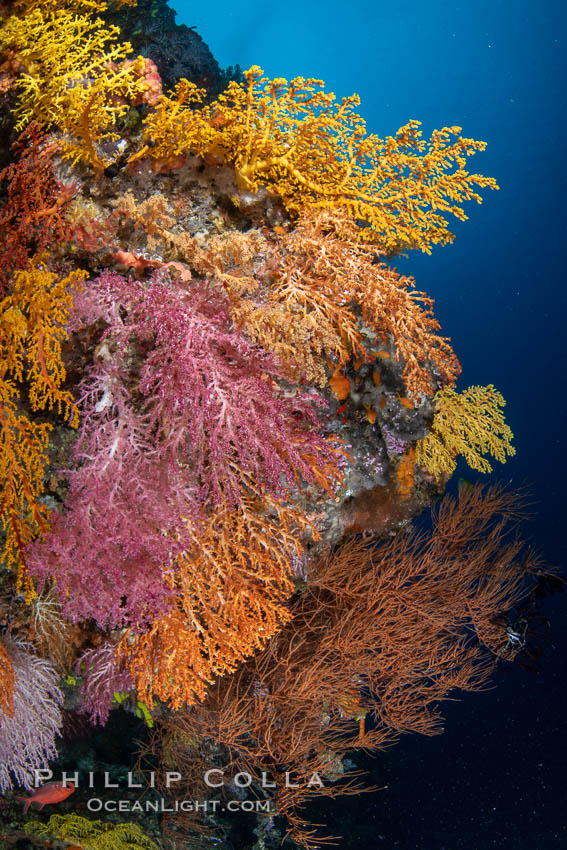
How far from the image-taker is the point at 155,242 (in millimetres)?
2529

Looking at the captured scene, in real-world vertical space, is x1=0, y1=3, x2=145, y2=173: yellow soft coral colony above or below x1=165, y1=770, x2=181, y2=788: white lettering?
above

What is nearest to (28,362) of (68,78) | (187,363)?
(187,363)

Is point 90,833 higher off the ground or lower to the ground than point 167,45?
lower

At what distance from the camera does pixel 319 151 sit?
287cm

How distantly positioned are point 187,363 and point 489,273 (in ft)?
51.4

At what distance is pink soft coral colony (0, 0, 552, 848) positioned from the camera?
2209mm

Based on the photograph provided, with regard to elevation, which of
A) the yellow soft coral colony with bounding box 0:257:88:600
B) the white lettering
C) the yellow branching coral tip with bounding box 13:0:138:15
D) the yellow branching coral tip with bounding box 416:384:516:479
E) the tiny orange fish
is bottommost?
the white lettering

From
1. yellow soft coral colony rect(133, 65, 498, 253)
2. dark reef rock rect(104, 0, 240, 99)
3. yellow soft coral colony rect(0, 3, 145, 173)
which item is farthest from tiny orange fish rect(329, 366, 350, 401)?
dark reef rock rect(104, 0, 240, 99)

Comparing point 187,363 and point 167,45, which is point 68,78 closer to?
point 167,45

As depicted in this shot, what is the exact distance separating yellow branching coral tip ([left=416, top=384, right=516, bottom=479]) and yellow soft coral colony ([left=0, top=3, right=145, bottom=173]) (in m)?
3.09

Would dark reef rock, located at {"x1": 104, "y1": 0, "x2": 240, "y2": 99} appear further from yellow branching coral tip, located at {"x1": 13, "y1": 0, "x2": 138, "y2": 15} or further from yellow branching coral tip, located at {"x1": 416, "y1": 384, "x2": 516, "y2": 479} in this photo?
yellow branching coral tip, located at {"x1": 416, "y1": 384, "x2": 516, "y2": 479}

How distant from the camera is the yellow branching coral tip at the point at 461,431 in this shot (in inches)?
138

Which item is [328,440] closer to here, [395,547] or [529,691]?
[395,547]

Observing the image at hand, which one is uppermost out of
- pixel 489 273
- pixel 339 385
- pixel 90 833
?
pixel 489 273
